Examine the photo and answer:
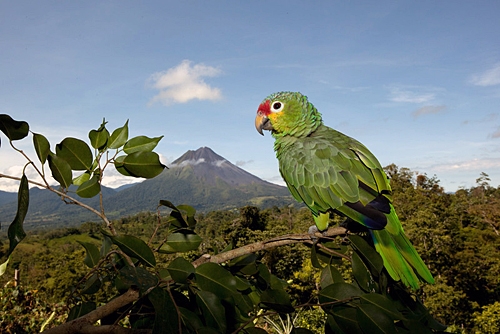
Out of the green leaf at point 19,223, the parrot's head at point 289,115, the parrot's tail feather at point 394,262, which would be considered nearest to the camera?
the green leaf at point 19,223

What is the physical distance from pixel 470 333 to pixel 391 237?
20682mm

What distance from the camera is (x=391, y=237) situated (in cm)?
164

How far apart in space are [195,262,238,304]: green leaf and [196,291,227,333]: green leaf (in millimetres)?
38

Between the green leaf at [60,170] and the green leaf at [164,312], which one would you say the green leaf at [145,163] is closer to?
the green leaf at [60,170]

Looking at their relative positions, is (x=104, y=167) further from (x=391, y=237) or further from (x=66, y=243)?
(x=66, y=243)

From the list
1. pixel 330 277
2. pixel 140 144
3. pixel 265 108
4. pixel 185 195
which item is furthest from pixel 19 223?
pixel 185 195

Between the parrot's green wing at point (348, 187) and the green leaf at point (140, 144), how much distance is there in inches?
44.1

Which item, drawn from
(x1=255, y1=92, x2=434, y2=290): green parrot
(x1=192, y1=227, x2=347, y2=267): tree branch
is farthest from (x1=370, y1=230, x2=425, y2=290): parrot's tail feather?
(x1=192, y1=227, x2=347, y2=267): tree branch

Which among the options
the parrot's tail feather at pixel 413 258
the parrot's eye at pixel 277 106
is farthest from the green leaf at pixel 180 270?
the parrot's eye at pixel 277 106

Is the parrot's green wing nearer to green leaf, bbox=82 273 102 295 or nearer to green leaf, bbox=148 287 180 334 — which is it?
green leaf, bbox=148 287 180 334

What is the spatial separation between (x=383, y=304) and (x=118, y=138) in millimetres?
1031

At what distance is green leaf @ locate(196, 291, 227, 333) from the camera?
0.81 meters

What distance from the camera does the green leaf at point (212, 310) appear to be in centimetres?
81

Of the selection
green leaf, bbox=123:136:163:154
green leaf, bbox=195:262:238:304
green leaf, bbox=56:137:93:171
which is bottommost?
green leaf, bbox=195:262:238:304
